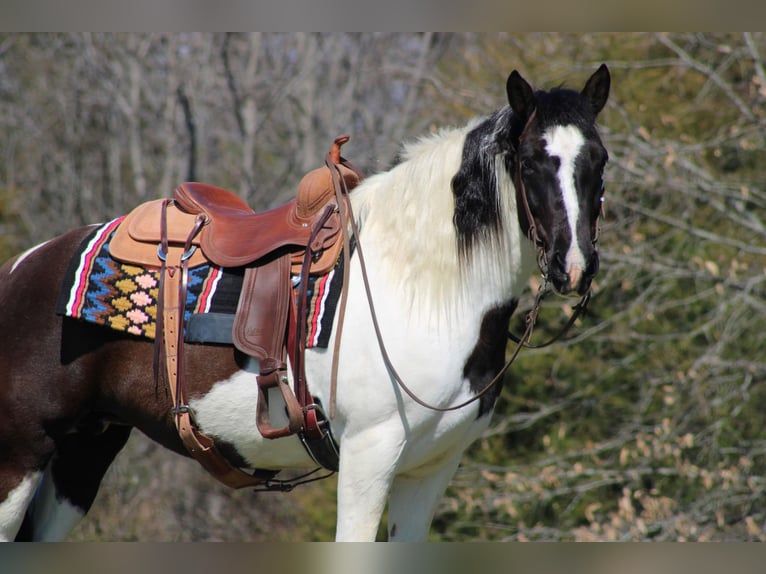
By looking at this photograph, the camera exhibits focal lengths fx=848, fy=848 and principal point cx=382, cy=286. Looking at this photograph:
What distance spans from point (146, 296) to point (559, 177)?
138 cm

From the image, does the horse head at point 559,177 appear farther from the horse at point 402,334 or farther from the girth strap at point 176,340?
the girth strap at point 176,340

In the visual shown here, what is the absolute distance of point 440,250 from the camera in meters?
2.62

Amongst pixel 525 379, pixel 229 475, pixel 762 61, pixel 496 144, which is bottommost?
pixel 525 379

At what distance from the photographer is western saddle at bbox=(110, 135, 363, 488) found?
104 inches

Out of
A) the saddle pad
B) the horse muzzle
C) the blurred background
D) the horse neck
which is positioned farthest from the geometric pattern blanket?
the blurred background

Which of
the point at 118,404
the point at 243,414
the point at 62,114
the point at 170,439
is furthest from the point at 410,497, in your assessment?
the point at 62,114

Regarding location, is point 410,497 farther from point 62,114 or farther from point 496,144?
point 62,114

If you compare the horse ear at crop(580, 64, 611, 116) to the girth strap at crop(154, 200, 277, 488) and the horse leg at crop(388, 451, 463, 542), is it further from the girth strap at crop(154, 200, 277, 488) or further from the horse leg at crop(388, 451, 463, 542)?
the girth strap at crop(154, 200, 277, 488)

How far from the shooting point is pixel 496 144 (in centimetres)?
253

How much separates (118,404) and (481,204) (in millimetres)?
1384

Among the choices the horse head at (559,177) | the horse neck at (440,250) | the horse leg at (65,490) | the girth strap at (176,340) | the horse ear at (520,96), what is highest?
the horse ear at (520,96)

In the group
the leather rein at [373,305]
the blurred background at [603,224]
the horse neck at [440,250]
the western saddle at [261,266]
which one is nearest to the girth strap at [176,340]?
the western saddle at [261,266]

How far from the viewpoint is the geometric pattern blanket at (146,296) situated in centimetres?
269

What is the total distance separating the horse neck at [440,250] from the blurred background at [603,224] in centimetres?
307
